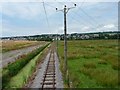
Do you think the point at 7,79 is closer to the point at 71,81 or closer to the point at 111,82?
the point at 71,81

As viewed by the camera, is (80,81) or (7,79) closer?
(80,81)

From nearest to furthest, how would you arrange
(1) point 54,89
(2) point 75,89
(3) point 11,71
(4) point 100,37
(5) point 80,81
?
(2) point 75,89 → (1) point 54,89 → (5) point 80,81 → (3) point 11,71 → (4) point 100,37

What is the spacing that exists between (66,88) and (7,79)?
7.01 meters

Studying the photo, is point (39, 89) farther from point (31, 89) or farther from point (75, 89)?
point (75, 89)

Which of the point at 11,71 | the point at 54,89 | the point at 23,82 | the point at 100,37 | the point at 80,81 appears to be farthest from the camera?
the point at 100,37

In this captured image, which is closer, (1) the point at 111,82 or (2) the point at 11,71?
(1) the point at 111,82

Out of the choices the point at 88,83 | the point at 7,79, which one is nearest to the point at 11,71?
the point at 7,79

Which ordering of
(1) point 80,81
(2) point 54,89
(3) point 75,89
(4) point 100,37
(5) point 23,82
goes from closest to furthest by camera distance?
(3) point 75,89, (2) point 54,89, (1) point 80,81, (5) point 23,82, (4) point 100,37

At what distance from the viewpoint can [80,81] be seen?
67.3 ft

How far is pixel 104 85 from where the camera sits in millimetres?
18234

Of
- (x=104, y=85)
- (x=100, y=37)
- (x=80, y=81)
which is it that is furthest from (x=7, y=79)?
(x=100, y=37)

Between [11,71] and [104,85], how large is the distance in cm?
1119

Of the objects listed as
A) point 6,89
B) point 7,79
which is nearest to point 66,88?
point 6,89

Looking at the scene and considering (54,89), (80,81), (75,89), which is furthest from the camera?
(80,81)
